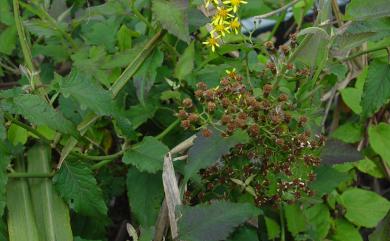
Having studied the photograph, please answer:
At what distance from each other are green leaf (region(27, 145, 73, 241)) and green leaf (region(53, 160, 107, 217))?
5 centimetres

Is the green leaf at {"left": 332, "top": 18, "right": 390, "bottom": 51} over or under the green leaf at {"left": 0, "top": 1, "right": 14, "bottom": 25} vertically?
under

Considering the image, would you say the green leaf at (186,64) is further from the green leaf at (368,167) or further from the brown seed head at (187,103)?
the green leaf at (368,167)

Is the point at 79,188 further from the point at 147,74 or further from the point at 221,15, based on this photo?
the point at 221,15

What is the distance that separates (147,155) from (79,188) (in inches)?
5.7

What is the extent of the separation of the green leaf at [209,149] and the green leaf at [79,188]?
0.24m

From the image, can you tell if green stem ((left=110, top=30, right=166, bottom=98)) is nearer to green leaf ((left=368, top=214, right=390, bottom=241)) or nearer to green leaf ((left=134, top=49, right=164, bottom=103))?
green leaf ((left=134, top=49, right=164, bottom=103))

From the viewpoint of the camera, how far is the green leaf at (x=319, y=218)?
5.14ft

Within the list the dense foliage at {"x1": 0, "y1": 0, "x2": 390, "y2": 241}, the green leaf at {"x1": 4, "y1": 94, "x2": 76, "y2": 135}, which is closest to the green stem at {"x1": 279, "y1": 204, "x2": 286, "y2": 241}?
the dense foliage at {"x1": 0, "y1": 0, "x2": 390, "y2": 241}

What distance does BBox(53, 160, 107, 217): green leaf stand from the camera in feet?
4.25

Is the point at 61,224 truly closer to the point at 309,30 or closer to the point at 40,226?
the point at 40,226

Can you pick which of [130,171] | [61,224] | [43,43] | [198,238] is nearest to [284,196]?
[198,238]

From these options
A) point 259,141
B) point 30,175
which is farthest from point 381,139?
point 30,175

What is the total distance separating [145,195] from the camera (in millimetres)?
1402

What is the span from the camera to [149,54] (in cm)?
142
